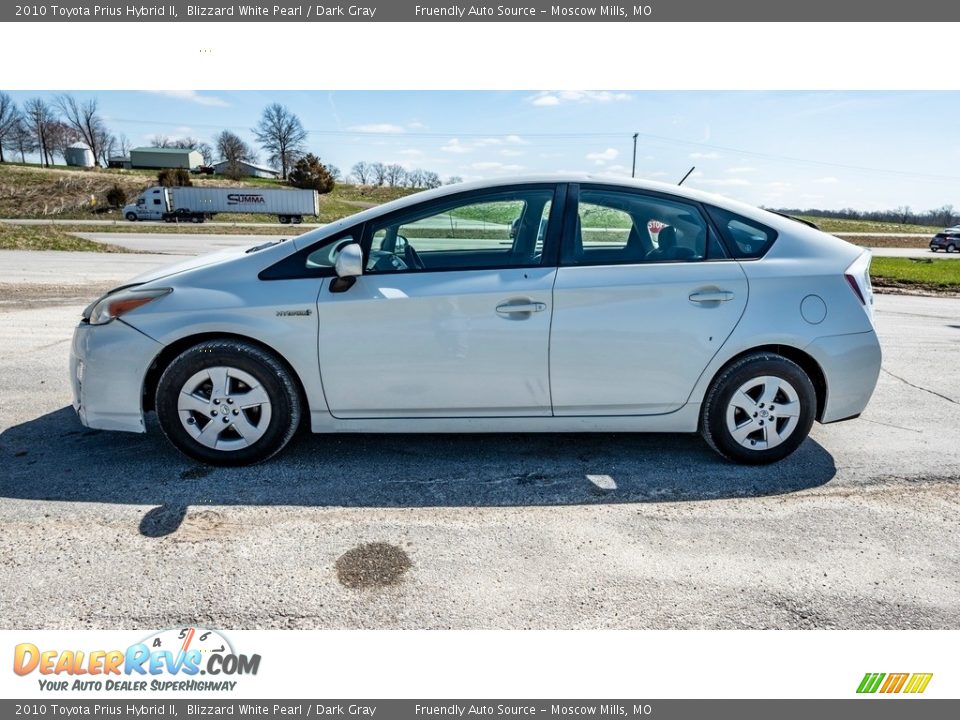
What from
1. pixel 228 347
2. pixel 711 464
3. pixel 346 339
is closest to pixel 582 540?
pixel 711 464

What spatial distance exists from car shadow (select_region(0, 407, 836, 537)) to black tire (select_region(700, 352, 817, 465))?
0.36 ft

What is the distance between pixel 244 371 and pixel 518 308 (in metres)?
1.55

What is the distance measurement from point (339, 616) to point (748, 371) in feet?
8.35

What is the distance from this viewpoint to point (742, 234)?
11.7 feet

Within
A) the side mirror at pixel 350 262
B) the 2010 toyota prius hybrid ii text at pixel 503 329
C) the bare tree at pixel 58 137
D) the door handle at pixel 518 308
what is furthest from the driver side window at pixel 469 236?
the bare tree at pixel 58 137

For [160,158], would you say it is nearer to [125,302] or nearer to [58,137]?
[58,137]

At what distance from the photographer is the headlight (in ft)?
11.1

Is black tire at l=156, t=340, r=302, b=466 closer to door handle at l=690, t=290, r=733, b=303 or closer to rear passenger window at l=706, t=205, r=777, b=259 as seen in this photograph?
door handle at l=690, t=290, r=733, b=303

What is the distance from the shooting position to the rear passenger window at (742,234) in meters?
3.55

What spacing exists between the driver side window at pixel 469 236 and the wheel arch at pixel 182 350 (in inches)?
28.2

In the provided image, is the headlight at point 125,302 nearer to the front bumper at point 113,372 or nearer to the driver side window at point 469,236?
the front bumper at point 113,372

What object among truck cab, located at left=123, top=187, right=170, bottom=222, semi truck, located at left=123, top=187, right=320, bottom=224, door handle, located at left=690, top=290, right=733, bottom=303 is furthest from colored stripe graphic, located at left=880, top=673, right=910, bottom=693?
truck cab, located at left=123, top=187, right=170, bottom=222

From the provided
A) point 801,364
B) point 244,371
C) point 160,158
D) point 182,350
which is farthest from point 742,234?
point 160,158

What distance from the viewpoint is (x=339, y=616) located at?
7.64ft
